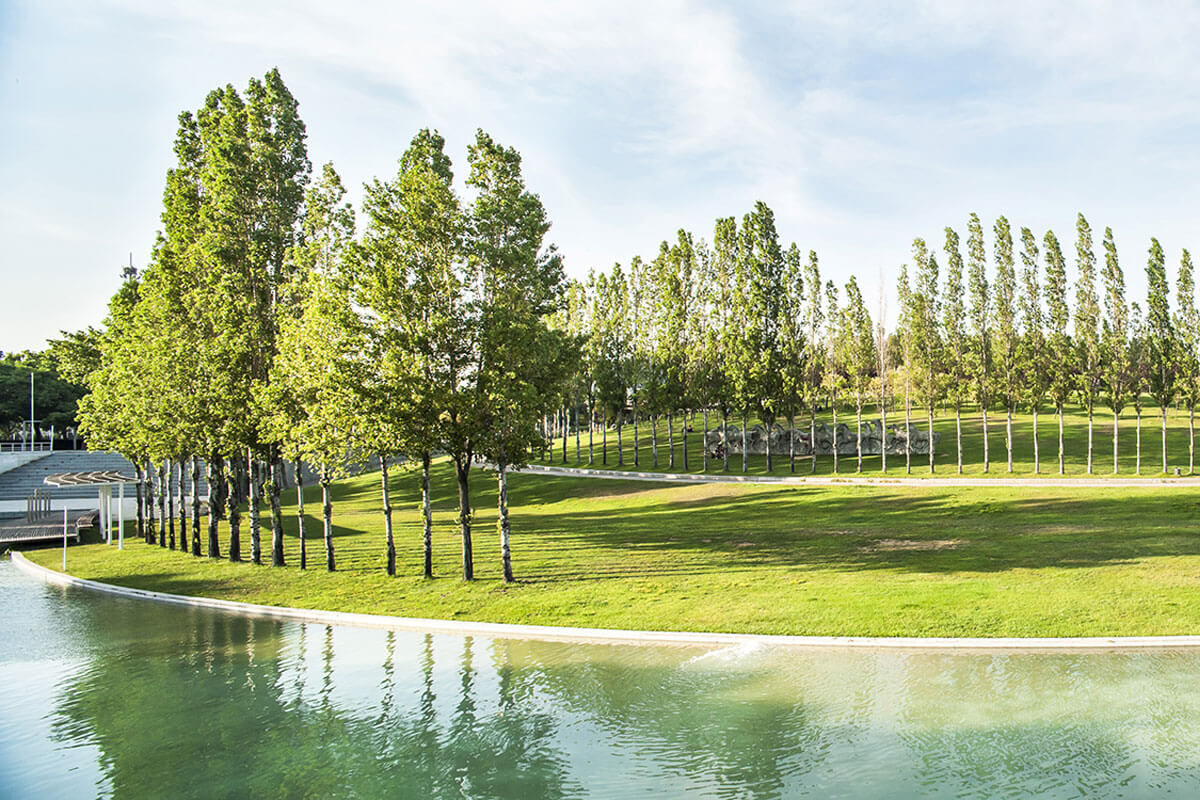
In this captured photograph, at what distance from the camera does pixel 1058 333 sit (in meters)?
56.2

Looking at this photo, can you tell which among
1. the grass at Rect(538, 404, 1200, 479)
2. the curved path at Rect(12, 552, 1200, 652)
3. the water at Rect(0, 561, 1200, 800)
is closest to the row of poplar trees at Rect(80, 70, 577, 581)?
the curved path at Rect(12, 552, 1200, 652)

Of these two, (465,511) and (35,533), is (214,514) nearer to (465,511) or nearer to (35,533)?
(465,511)

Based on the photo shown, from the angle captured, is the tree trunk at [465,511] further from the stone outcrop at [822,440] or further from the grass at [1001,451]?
the stone outcrop at [822,440]

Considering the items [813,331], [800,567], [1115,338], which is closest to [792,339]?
[813,331]

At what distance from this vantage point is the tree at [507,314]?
83.4ft

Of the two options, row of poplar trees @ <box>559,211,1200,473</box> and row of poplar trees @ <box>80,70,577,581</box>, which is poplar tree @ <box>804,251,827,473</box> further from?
row of poplar trees @ <box>80,70,577,581</box>

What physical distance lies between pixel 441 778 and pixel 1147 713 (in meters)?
12.4

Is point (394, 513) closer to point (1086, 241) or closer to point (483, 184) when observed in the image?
point (483, 184)

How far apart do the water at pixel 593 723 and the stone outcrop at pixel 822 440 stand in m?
51.2

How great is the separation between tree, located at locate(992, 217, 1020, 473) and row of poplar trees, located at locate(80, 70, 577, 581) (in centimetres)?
3647

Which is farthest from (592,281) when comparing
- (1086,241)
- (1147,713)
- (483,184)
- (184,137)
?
(1147,713)

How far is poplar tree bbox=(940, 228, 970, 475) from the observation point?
193 ft

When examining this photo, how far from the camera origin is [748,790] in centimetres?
1211

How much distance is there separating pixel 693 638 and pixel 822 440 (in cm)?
→ 5658
